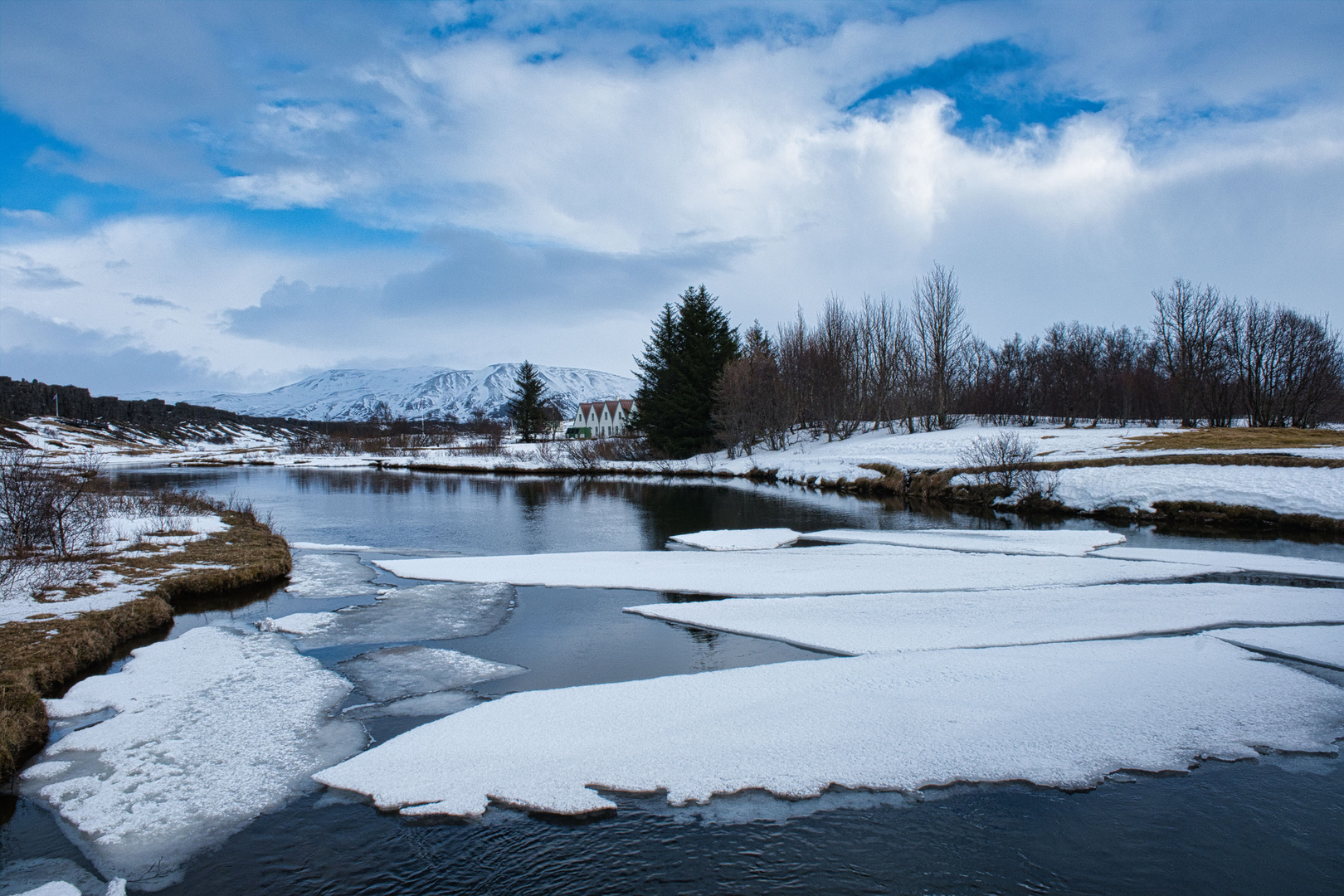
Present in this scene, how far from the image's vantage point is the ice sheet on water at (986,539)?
589 inches

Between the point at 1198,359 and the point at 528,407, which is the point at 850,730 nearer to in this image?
the point at 1198,359

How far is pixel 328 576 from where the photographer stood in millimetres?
13773

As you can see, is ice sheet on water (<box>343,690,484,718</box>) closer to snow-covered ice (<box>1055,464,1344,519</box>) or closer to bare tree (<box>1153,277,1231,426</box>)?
snow-covered ice (<box>1055,464,1344,519</box>)

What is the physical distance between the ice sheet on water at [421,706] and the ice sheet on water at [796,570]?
5196 millimetres

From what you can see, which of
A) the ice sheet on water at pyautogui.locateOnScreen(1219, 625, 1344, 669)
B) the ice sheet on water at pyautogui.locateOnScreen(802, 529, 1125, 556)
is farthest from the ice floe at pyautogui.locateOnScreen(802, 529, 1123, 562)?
the ice sheet on water at pyautogui.locateOnScreen(1219, 625, 1344, 669)

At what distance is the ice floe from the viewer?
14930mm

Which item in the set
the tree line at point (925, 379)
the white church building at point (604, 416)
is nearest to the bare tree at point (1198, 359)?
the tree line at point (925, 379)

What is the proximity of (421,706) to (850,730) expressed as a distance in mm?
4147

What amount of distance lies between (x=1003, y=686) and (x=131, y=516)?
69.4ft

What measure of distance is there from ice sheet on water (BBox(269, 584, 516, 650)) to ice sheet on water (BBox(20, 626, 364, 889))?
1.08 metres

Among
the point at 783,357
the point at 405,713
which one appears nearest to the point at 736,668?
the point at 405,713

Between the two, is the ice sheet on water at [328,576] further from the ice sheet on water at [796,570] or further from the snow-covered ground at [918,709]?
the snow-covered ground at [918,709]

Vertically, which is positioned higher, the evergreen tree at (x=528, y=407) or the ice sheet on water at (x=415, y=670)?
the evergreen tree at (x=528, y=407)

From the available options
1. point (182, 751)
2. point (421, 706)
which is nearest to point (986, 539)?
point (421, 706)
